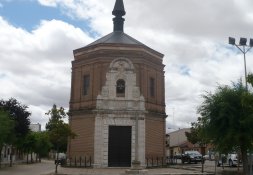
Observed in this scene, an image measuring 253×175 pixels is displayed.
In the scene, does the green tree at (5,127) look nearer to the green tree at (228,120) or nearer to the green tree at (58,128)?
the green tree at (58,128)

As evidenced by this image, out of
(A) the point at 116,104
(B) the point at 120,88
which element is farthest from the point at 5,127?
(B) the point at 120,88

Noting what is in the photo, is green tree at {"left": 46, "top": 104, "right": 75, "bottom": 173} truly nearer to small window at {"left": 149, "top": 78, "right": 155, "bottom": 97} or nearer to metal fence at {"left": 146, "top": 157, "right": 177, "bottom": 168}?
metal fence at {"left": 146, "top": 157, "right": 177, "bottom": 168}

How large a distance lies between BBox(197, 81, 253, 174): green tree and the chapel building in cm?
827

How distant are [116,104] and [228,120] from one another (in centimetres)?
1315

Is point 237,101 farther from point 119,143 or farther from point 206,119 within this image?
point 119,143

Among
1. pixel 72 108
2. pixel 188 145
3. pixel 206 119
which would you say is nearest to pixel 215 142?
pixel 206 119

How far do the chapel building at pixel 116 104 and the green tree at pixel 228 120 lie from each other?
8269mm

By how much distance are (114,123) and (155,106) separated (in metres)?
5.06

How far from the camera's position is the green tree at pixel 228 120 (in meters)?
27.0

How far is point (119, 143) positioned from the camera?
37.7 metres

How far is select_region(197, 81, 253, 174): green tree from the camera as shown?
27.0 m

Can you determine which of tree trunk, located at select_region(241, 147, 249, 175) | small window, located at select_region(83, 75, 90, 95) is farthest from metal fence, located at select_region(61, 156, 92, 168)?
tree trunk, located at select_region(241, 147, 249, 175)

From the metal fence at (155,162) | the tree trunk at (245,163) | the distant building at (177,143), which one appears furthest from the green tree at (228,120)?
the distant building at (177,143)

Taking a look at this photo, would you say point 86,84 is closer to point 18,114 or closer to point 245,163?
point 18,114
